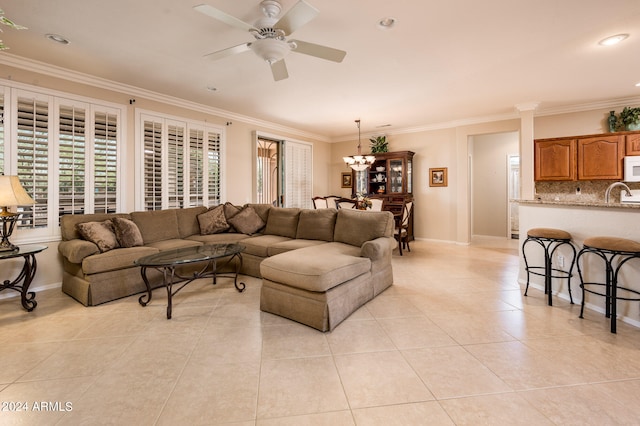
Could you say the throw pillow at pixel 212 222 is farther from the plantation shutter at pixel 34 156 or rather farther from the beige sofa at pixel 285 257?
the plantation shutter at pixel 34 156

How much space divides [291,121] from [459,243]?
4.59 metres

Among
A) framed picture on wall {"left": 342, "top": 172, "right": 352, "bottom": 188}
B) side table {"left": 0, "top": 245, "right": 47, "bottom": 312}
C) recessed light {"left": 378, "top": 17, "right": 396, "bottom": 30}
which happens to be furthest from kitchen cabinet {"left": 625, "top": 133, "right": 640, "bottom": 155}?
side table {"left": 0, "top": 245, "right": 47, "bottom": 312}

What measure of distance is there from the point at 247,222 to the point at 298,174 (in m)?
2.78

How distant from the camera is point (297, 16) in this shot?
6.53 feet

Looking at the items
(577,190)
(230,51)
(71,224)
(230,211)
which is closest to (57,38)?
(230,51)

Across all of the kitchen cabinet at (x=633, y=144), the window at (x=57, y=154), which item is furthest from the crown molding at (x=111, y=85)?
the kitchen cabinet at (x=633, y=144)

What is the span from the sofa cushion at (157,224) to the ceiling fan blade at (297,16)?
3.15 m

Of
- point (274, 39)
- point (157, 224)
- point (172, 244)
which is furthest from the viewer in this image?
point (157, 224)

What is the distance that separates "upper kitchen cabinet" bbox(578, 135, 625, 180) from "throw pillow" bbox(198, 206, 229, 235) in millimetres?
6048

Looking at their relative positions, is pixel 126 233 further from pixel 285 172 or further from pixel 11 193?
pixel 285 172

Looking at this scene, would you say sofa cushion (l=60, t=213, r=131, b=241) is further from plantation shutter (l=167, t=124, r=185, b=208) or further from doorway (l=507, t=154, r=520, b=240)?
doorway (l=507, t=154, r=520, b=240)

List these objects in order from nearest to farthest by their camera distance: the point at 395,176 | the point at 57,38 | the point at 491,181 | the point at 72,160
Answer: the point at 57,38 < the point at 72,160 < the point at 395,176 < the point at 491,181

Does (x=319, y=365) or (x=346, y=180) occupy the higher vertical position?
(x=346, y=180)

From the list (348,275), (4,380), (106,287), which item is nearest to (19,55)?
(106,287)
